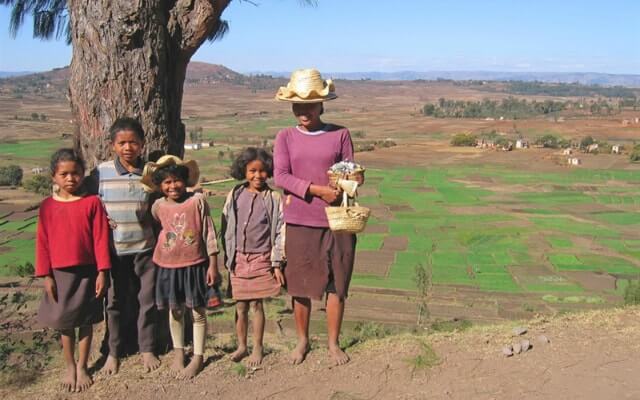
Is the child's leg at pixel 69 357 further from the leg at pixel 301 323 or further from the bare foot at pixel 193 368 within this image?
the leg at pixel 301 323

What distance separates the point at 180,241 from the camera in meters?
3.46

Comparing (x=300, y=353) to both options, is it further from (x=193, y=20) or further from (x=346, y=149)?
(x=193, y=20)

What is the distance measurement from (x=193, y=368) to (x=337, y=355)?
890 mm

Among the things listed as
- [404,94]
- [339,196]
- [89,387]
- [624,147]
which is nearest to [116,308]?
[89,387]

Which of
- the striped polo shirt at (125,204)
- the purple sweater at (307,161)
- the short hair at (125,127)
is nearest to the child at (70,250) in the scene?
the striped polo shirt at (125,204)

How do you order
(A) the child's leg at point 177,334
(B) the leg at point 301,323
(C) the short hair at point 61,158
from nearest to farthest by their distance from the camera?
(C) the short hair at point 61,158, (A) the child's leg at point 177,334, (B) the leg at point 301,323

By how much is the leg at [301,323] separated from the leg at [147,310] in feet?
2.84

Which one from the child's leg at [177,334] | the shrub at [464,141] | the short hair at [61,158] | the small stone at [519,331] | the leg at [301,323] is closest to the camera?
the short hair at [61,158]

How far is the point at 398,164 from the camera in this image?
50.0 m

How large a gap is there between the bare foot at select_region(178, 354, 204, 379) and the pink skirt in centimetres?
46

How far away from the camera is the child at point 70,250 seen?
3270 millimetres

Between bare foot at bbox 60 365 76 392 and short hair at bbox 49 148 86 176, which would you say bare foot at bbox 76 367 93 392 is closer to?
bare foot at bbox 60 365 76 392

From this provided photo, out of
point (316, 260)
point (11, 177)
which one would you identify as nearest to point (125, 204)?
point (316, 260)

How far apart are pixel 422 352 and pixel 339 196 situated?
126 centimetres
